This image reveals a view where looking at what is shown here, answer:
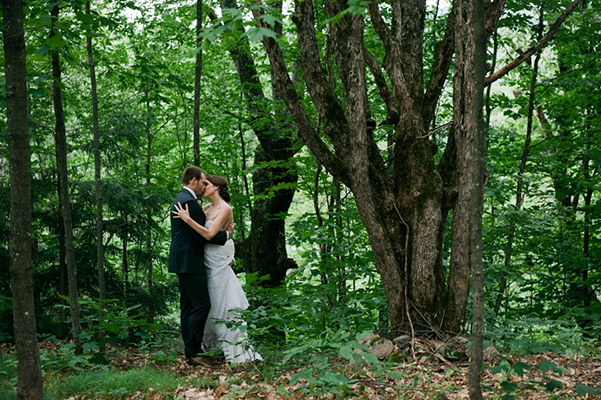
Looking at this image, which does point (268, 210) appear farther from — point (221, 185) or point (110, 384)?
point (110, 384)

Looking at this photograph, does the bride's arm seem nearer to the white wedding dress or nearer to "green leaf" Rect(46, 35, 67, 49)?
the white wedding dress

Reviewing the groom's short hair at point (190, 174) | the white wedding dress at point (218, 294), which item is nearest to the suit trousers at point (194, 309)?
the white wedding dress at point (218, 294)

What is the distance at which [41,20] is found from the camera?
3.04 metres

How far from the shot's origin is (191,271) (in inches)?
182

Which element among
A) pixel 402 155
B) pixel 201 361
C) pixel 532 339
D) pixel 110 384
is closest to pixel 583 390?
pixel 532 339

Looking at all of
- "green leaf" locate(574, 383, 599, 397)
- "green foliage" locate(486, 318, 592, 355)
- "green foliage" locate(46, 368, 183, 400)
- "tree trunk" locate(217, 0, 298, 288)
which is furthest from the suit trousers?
"tree trunk" locate(217, 0, 298, 288)

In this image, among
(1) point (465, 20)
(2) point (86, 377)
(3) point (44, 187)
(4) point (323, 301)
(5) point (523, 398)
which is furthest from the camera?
(3) point (44, 187)

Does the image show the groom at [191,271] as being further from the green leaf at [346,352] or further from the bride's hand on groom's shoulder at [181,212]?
the green leaf at [346,352]

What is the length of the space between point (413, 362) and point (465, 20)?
120 inches

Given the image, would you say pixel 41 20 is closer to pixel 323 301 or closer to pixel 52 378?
pixel 52 378

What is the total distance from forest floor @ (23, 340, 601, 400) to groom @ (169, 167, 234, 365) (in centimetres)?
34

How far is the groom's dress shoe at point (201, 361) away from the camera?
4.43 meters

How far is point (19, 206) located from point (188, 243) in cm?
229

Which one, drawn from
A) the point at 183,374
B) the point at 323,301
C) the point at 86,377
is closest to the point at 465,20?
the point at 323,301
